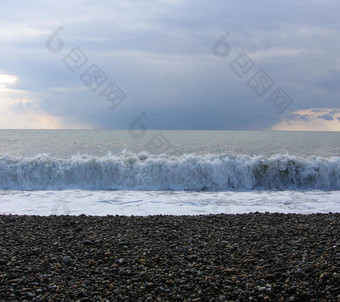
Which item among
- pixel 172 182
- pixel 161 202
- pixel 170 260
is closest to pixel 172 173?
pixel 172 182

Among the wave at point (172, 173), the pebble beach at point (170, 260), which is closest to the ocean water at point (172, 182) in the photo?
the wave at point (172, 173)

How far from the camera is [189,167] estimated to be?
17.5 m

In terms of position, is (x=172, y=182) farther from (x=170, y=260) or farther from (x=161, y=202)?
(x=170, y=260)

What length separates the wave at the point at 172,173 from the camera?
16469 mm

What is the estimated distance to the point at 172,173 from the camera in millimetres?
17141

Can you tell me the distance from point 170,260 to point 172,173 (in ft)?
37.5

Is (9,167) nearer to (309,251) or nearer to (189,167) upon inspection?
(189,167)

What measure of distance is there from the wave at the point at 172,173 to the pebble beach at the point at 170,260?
322 inches

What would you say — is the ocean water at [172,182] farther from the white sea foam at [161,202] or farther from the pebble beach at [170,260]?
the pebble beach at [170,260]

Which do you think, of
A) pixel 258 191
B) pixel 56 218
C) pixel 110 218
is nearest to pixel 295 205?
pixel 258 191

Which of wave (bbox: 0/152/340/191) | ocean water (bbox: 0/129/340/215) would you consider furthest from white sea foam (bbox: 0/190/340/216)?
wave (bbox: 0/152/340/191)

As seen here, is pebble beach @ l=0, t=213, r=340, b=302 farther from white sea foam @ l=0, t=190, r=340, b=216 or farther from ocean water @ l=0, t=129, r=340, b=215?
ocean water @ l=0, t=129, r=340, b=215

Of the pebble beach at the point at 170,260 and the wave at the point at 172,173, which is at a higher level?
the wave at the point at 172,173

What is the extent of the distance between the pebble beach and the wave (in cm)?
818
